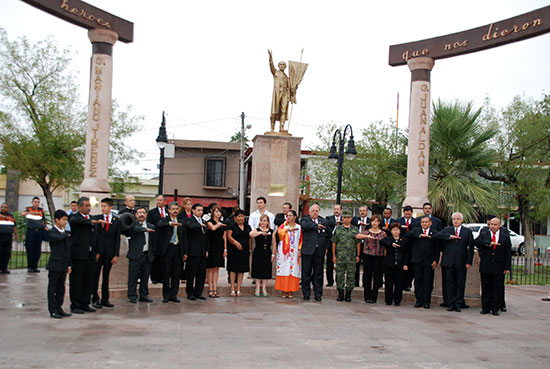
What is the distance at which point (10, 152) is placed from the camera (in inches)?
817

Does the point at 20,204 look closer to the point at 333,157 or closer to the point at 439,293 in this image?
the point at 333,157

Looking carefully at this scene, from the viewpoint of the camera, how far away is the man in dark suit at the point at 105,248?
9.46 m

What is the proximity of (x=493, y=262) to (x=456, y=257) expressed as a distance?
2.19ft

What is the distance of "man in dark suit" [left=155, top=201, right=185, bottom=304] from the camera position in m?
10.3

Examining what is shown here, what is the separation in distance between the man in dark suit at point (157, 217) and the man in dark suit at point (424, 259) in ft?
15.7

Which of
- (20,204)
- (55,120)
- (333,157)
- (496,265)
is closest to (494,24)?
(333,157)

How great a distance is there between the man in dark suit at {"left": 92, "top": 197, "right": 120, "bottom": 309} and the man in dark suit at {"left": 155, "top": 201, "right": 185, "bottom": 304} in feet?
2.97

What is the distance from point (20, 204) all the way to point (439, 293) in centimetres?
3282

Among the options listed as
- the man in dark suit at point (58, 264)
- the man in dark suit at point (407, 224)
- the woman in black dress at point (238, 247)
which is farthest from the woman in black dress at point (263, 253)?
the man in dark suit at point (58, 264)

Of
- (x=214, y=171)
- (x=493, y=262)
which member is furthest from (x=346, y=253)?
(x=214, y=171)

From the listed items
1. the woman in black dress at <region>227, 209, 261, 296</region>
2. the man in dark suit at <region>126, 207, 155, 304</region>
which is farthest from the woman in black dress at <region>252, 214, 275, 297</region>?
the man in dark suit at <region>126, 207, 155, 304</region>

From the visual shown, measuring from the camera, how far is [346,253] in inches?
444

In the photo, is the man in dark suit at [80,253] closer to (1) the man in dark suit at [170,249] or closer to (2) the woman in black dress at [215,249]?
(1) the man in dark suit at [170,249]

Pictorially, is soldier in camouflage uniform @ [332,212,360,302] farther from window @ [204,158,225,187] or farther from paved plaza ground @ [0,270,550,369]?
window @ [204,158,225,187]
